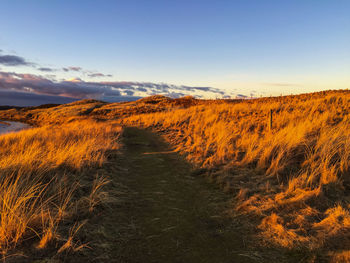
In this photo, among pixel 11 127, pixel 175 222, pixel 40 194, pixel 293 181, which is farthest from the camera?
pixel 11 127

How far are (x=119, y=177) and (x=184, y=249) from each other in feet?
11.8

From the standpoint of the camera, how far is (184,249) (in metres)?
2.93

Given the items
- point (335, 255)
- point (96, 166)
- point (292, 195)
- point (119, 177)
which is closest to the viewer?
point (335, 255)

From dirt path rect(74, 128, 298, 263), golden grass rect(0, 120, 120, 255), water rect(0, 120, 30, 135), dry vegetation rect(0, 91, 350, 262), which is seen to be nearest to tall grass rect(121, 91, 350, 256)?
dry vegetation rect(0, 91, 350, 262)

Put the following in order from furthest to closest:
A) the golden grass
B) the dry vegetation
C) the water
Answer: the water, the dry vegetation, the golden grass

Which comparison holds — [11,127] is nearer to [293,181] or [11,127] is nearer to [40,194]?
[40,194]

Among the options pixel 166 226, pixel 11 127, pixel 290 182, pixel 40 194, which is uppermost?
pixel 290 182

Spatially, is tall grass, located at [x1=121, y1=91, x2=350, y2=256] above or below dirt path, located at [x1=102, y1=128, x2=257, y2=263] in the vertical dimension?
above

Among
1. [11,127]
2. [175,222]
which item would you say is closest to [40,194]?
[175,222]

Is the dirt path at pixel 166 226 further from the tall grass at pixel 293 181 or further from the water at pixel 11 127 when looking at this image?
the water at pixel 11 127

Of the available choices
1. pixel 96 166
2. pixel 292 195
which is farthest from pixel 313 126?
pixel 96 166

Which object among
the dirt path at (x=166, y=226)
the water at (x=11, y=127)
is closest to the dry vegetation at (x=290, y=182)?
the dirt path at (x=166, y=226)

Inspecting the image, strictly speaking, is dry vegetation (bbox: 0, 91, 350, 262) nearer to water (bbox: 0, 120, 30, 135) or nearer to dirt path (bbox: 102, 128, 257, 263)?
dirt path (bbox: 102, 128, 257, 263)

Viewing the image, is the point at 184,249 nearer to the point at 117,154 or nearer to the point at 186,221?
the point at 186,221
